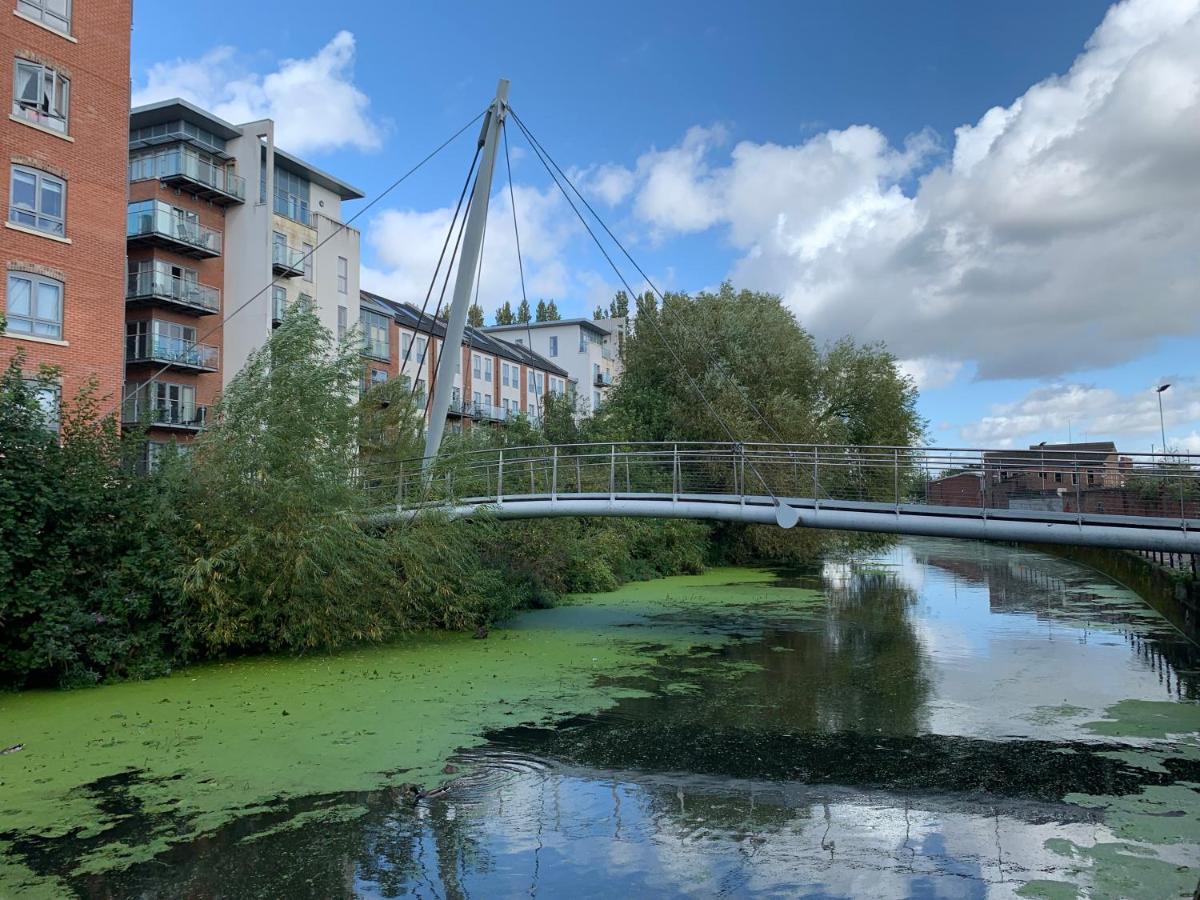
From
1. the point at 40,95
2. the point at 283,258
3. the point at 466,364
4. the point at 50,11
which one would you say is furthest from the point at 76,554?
the point at 466,364

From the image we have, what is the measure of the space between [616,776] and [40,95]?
73.2 ft

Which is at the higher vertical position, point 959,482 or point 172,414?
point 172,414

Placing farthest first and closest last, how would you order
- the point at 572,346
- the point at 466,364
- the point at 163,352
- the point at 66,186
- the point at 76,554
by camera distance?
1. the point at 572,346
2. the point at 466,364
3. the point at 163,352
4. the point at 66,186
5. the point at 76,554

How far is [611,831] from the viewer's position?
25.5 ft

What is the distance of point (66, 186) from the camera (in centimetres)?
2270

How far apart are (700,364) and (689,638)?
17442 millimetres

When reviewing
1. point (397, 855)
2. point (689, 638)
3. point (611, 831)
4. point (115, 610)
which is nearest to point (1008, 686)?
point (689, 638)

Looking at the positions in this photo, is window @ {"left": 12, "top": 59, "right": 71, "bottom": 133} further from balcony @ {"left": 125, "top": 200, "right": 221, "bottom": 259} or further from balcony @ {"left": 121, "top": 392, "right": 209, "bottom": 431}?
balcony @ {"left": 125, "top": 200, "right": 221, "bottom": 259}

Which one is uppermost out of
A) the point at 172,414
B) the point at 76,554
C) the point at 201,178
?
the point at 201,178

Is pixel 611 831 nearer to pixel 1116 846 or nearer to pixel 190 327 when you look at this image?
Answer: pixel 1116 846

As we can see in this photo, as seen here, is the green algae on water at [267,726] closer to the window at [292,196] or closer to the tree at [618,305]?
the window at [292,196]

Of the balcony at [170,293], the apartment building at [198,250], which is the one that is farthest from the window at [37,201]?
the balcony at [170,293]

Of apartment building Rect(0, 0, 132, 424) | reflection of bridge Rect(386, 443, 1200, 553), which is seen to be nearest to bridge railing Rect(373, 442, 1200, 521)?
reflection of bridge Rect(386, 443, 1200, 553)

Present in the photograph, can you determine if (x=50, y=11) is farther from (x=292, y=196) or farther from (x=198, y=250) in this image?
(x=292, y=196)
